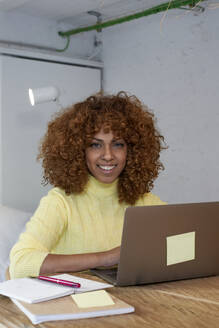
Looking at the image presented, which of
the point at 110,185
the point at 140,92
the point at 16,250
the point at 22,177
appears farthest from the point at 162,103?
the point at 16,250

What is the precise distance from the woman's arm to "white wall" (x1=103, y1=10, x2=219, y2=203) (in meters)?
1.90

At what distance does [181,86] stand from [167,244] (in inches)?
91.1

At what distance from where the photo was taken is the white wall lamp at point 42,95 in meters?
3.01

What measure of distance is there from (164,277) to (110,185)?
629mm

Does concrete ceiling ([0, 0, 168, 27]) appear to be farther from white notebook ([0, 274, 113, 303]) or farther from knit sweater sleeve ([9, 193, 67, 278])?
white notebook ([0, 274, 113, 303])

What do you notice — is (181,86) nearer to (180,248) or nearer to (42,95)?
(42,95)

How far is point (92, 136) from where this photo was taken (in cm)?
192

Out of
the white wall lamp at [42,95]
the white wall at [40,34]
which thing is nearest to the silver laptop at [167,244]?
the white wall lamp at [42,95]

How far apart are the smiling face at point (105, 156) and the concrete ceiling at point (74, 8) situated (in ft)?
5.63

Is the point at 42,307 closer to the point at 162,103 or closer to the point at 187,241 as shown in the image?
the point at 187,241

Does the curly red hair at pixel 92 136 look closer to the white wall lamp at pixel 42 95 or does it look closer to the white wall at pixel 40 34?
the white wall lamp at pixel 42 95

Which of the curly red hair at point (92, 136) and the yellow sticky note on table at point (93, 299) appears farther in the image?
the curly red hair at point (92, 136)

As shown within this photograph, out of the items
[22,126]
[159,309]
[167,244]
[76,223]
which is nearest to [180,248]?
[167,244]

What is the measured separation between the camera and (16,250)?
162cm
